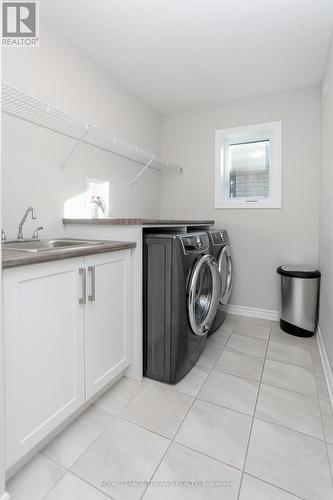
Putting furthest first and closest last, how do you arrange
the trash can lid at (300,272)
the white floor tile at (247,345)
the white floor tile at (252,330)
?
the white floor tile at (252,330)
the trash can lid at (300,272)
the white floor tile at (247,345)

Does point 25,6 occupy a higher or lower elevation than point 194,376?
higher

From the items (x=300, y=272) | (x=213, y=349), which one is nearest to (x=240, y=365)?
(x=213, y=349)

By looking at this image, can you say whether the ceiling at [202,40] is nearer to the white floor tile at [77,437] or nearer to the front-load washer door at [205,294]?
the front-load washer door at [205,294]

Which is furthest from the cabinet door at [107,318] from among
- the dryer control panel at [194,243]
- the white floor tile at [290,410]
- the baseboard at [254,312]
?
the baseboard at [254,312]

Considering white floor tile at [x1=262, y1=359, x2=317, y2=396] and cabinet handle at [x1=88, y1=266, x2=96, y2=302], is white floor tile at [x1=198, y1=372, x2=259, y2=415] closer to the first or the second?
white floor tile at [x1=262, y1=359, x2=317, y2=396]

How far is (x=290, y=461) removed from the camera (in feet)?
3.74

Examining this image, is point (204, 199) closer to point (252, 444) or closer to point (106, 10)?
point (106, 10)

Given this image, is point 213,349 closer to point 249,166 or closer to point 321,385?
point 321,385

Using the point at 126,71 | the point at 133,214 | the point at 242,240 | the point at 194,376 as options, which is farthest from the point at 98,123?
the point at 194,376

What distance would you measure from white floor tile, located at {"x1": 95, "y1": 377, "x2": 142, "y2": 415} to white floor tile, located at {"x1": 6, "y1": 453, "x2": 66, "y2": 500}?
374 mm

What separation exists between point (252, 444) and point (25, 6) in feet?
8.91

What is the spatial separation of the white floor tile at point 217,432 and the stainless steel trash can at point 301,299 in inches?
49.4

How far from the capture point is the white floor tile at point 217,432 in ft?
3.88

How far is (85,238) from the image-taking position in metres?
1.84
